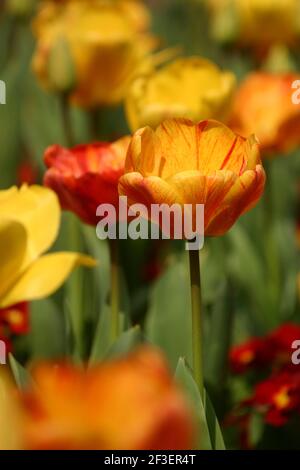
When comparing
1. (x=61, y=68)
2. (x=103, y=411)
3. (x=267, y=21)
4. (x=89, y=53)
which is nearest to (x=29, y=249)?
(x=103, y=411)

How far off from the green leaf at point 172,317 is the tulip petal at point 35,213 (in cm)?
26

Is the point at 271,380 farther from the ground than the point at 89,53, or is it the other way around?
the point at 89,53

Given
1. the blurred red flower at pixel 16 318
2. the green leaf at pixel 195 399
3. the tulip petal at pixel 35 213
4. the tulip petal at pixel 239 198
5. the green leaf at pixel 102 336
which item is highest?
the tulip petal at pixel 239 198

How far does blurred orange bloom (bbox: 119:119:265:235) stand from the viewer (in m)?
0.61

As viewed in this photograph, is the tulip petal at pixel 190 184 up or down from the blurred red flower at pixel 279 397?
up

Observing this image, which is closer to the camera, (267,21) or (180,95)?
(180,95)

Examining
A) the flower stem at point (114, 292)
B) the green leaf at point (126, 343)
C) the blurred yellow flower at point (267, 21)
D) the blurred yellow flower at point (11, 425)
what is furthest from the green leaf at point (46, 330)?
the blurred yellow flower at point (267, 21)

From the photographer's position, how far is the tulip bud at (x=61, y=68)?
3.82 ft

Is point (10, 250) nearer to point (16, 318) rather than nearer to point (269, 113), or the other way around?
point (16, 318)

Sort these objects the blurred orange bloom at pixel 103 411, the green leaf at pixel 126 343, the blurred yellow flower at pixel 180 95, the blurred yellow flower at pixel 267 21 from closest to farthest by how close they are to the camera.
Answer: the blurred orange bloom at pixel 103 411, the green leaf at pixel 126 343, the blurred yellow flower at pixel 180 95, the blurred yellow flower at pixel 267 21

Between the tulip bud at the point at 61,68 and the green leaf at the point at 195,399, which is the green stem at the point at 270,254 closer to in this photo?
the tulip bud at the point at 61,68

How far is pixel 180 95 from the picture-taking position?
118 cm

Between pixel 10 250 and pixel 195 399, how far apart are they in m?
0.17

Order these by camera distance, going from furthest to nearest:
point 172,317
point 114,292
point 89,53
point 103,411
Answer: point 89,53 < point 172,317 < point 114,292 < point 103,411
